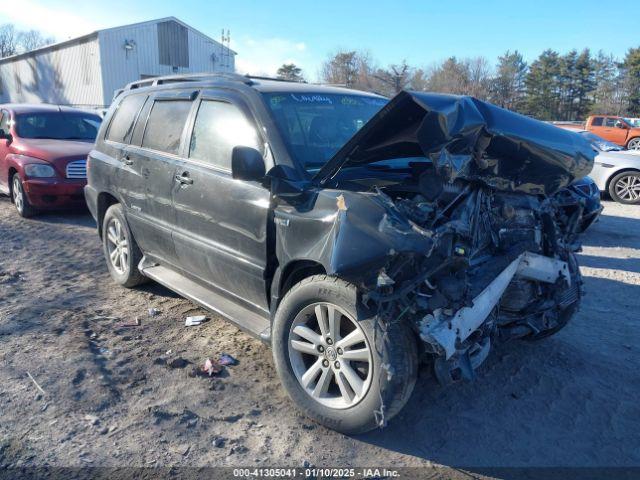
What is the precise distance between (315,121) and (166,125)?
1.45 metres

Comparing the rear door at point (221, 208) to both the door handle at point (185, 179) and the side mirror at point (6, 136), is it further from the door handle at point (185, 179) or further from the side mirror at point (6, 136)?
the side mirror at point (6, 136)

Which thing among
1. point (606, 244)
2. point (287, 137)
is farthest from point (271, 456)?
point (606, 244)

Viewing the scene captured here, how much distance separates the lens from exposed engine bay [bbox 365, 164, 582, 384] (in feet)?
8.79

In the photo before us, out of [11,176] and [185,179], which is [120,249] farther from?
[11,176]

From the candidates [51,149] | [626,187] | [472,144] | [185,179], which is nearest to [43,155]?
[51,149]

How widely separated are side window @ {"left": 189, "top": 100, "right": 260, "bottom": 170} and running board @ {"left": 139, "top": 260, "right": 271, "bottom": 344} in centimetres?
105

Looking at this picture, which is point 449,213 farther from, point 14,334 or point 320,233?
point 14,334

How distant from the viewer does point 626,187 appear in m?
11.4

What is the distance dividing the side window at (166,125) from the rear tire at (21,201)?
489cm

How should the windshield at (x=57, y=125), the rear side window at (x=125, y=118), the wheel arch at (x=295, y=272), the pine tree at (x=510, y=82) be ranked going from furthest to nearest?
the pine tree at (x=510, y=82), the windshield at (x=57, y=125), the rear side window at (x=125, y=118), the wheel arch at (x=295, y=272)

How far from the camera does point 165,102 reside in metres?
4.65

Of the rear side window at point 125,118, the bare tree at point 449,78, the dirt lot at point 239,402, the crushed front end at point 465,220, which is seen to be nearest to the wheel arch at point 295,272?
the crushed front end at point 465,220

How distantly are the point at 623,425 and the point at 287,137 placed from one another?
2.83 m

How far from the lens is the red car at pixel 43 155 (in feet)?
27.5
